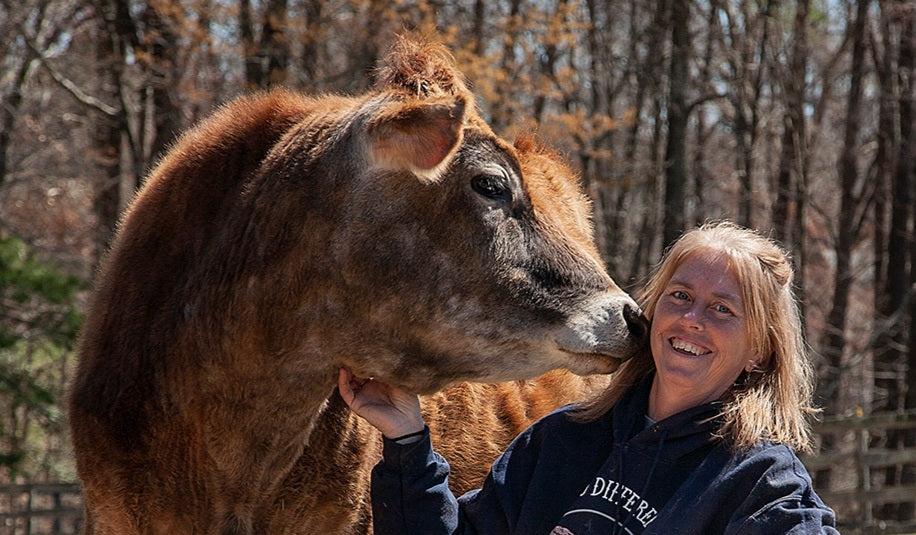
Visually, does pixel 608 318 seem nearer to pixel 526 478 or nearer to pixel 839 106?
pixel 526 478

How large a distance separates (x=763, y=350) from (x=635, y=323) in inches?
14.2

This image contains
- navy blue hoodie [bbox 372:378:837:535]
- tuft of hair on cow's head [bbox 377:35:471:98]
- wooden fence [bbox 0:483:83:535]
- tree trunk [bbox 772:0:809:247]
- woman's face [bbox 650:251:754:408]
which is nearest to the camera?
navy blue hoodie [bbox 372:378:837:535]

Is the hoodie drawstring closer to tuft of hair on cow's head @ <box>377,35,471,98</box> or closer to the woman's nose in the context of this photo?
the woman's nose

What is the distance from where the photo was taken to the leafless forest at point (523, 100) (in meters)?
12.6

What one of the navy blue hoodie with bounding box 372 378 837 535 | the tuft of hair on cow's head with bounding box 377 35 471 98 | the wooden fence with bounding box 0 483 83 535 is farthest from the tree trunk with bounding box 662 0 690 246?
the navy blue hoodie with bounding box 372 378 837 535

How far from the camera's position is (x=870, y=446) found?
1819 cm

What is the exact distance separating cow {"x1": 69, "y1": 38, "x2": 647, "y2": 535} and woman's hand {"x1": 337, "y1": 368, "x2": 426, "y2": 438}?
0.05 meters

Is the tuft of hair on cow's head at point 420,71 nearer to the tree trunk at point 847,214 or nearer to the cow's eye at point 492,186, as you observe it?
the cow's eye at point 492,186

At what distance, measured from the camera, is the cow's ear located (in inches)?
114

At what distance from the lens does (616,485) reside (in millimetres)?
2775

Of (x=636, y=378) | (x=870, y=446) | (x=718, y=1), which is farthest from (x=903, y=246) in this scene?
(x=636, y=378)

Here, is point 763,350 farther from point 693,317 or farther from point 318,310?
point 318,310

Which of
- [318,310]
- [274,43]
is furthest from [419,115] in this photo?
[274,43]

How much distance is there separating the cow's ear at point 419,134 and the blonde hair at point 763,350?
716 mm
